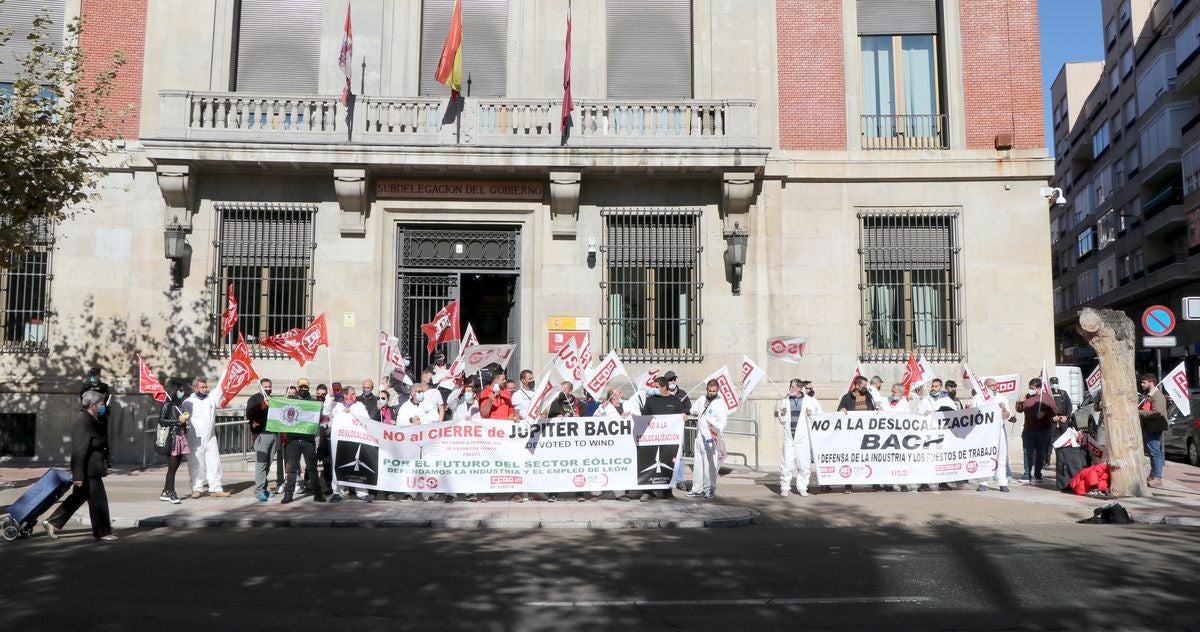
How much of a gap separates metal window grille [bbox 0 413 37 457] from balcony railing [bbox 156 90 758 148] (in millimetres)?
6264

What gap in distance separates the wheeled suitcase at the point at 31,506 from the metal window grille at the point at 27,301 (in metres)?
9.23

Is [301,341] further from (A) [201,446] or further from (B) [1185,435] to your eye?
(B) [1185,435]

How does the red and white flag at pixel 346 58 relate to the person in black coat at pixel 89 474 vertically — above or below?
above

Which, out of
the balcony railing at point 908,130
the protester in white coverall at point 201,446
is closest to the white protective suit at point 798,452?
the protester in white coverall at point 201,446

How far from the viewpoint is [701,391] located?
679 inches

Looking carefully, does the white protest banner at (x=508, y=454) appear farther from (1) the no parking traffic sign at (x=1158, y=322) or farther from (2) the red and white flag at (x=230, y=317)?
(1) the no parking traffic sign at (x=1158, y=322)

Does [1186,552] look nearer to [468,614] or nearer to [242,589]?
[468,614]

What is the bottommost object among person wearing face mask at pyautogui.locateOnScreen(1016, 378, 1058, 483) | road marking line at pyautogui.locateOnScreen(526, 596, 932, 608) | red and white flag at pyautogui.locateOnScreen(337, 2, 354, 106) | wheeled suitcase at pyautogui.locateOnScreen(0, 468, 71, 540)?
road marking line at pyautogui.locateOnScreen(526, 596, 932, 608)

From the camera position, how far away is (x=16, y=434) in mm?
17109

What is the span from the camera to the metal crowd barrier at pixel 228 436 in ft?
53.0

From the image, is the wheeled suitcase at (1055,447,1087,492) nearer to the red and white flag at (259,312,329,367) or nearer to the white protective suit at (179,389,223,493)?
the red and white flag at (259,312,329,367)

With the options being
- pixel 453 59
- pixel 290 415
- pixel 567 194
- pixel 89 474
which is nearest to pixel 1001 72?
pixel 567 194

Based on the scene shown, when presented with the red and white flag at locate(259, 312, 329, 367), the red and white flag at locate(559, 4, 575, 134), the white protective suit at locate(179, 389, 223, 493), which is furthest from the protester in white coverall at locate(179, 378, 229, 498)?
the red and white flag at locate(559, 4, 575, 134)

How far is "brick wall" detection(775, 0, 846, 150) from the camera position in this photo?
18.3 metres
